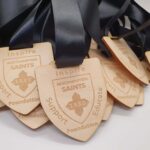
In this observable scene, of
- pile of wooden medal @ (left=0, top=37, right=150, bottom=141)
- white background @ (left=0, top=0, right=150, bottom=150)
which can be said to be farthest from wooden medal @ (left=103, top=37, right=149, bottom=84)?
white background @ (left=0, top=0, right=150, bottom=150)

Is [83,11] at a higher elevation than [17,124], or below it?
higher

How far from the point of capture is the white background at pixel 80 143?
60cm

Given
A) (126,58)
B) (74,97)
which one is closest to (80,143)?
(74,97)

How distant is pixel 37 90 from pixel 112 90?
0.15m

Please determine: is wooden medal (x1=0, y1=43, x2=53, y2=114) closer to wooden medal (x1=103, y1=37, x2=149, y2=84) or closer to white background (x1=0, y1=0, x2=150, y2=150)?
white background (x1=0, y1=0, x2=150, y2=150)

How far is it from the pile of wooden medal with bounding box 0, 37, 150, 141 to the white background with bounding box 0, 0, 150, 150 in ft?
0.05

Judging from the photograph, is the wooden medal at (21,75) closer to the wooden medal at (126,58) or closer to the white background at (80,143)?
the white background at (80,143)

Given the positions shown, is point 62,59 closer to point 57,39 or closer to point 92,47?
point 57,39

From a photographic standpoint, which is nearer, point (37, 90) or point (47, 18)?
point (37, 90)

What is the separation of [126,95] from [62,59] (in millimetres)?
154

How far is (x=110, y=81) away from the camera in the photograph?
0.70m

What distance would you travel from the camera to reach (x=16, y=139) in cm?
60

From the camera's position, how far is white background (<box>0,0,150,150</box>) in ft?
1.97

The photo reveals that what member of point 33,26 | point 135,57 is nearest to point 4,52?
point 33,26
